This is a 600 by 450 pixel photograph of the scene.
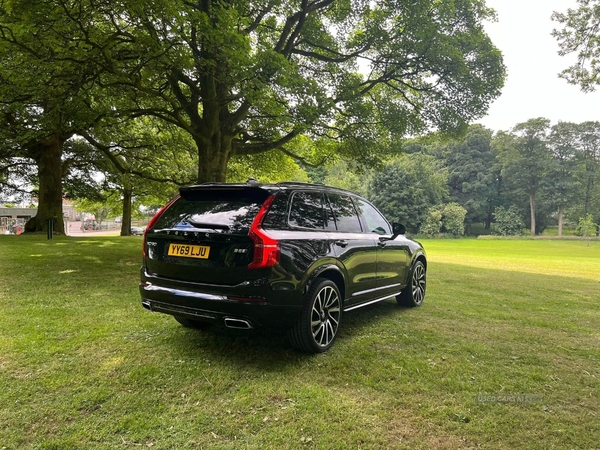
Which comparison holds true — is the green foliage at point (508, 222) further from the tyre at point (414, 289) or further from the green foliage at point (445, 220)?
the tyre at point (414, 289)

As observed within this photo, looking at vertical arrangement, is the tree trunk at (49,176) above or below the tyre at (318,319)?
above

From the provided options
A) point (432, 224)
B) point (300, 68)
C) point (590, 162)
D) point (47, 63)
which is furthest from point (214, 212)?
point (590, 162)

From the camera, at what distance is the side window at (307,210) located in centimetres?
386

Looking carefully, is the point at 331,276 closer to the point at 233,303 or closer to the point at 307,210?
the point at 307,210

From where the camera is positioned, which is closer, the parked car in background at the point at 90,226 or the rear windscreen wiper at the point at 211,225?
the rear windscreen wiper at the point at 211,225

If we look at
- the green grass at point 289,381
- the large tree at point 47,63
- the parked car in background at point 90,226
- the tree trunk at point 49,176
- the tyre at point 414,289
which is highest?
the large tree at point 47,63

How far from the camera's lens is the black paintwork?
3.34 m

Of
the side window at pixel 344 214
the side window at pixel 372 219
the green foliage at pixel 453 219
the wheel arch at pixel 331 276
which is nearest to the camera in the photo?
the wheel arch at pixel 331 276

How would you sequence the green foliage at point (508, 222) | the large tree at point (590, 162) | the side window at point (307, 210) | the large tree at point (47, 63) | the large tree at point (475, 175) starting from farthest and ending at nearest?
the large tree at point (475, 175)
the green foliage at point (508, 222)
the large tree at point (590, 162)
the large tree at point (47, 63)
the side window at point (307, 210)

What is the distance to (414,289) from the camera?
19.9ft

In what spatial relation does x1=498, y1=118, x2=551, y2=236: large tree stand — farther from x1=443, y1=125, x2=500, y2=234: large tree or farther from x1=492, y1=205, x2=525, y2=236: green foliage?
x1=443, y1=125, x2=500, y2=234: large tree

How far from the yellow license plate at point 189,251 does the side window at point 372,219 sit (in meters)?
2.43

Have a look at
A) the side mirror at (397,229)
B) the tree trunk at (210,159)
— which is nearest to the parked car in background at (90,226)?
the tree trunk at (210,159)

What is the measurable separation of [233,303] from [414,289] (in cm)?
373
